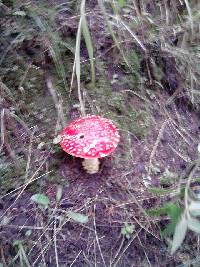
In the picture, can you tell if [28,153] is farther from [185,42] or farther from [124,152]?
[185,42]

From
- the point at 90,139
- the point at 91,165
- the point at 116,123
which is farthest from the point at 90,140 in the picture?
the point at 116,123

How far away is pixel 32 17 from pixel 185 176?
1.46 m

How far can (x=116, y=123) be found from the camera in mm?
2422

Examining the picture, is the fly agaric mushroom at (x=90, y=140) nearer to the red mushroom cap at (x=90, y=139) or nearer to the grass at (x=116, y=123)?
the red mushroom cap at (x=90, y=139)

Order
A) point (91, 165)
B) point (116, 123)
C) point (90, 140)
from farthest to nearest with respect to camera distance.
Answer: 1. point (116, 123)
2. point (91, 165)
3. point (90, 140)

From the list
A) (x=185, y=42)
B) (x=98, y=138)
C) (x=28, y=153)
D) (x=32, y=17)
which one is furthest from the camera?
(x=185, y=42)

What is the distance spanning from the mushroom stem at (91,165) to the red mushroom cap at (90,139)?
16 centimetres

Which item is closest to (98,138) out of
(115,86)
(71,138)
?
(71,138)

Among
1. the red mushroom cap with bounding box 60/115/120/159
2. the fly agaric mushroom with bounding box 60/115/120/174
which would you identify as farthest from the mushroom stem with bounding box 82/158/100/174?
the red mushroom cap with bounding box 60/115/120/159

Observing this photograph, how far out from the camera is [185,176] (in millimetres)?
2246

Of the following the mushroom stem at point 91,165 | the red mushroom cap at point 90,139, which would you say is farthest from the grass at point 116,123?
the red mushroom cap at point 90,139

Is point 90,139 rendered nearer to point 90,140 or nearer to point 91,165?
point 90,140

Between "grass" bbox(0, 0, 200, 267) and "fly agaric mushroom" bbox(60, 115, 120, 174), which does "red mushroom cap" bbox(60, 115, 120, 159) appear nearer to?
"fly agaric mushroom" bbox(60, 115, 120, 174)

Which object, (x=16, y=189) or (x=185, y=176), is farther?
(x=185, y=176)
